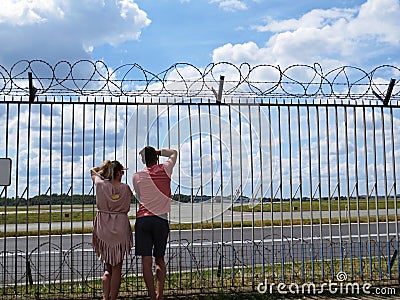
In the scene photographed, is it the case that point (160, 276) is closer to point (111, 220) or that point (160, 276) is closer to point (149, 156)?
point (111, 220)

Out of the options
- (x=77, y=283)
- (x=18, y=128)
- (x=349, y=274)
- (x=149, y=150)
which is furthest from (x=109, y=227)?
(x=349, y=274)

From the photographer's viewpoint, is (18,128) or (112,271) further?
(18,128)

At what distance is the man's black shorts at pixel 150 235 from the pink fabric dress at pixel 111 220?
0.18 m

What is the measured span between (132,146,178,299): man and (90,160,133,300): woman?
16cm

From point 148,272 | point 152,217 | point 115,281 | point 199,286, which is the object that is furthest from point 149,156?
point 199,286

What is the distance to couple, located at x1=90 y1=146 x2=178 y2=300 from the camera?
19.1 ft

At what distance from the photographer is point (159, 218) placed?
5.85 metres

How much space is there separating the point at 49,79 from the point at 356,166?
4.24m

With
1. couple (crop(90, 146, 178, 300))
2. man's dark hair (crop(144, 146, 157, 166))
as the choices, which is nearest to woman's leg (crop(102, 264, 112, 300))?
couple (crop(90, 146, 178, 300))

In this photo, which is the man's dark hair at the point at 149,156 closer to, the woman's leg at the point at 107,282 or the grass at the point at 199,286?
the woman's leg at the point at 107,282

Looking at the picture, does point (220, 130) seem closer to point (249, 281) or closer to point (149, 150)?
point (149, 150)

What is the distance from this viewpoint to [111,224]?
5.85 meters

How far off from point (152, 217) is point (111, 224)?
17.7 inches

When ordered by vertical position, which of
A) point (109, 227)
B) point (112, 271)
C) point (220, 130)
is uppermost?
point (220, 130)
